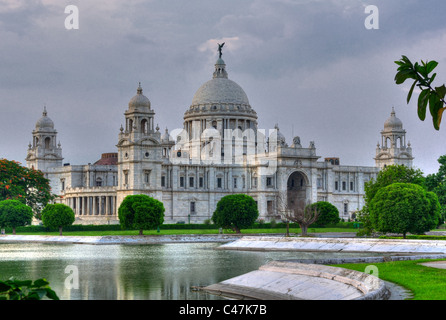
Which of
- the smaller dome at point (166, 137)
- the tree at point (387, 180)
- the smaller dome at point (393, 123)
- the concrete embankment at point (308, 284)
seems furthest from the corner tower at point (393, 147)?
the concrete embankment at point (308, 284)

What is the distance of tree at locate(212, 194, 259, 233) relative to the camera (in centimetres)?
6931

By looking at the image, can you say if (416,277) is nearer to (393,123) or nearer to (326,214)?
(326,214)

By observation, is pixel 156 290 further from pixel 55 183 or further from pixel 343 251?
pixel 55 183

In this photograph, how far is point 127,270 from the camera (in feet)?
105

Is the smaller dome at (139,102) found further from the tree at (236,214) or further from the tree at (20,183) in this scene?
the tree at (236,214)

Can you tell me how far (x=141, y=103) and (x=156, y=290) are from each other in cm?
6723

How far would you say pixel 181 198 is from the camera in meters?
97.6

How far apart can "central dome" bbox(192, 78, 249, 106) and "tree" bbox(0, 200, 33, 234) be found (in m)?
50.0

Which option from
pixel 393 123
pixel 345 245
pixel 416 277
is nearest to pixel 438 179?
pixel 345 245

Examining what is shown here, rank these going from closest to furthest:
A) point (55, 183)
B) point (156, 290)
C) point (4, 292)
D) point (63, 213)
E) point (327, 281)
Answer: point (4, 292) < point (327, 281) < point (156, 290) < point (63, 213) < point (55, 183)

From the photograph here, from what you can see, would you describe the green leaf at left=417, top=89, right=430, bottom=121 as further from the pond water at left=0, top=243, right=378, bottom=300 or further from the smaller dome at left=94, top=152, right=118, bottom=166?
the smaller dome at left=94, top=152, right=118, bottom=166

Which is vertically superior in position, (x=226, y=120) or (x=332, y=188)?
(x=226, y=120)
